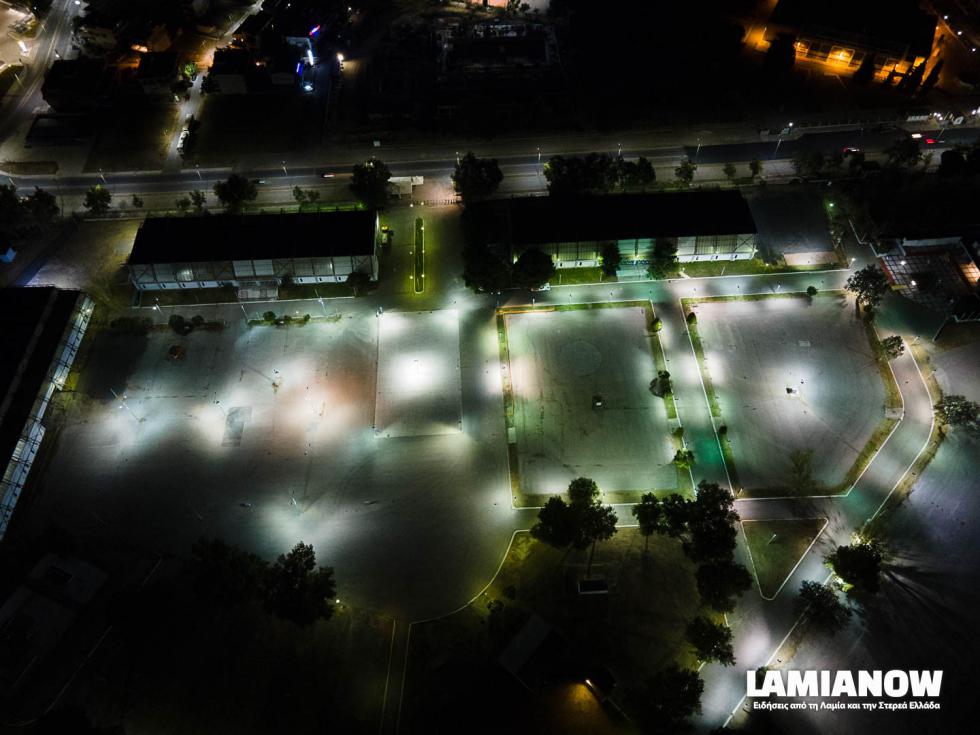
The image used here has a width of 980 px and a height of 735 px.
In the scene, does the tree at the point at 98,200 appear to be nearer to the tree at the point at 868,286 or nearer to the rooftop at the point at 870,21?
the tree at the point at 868,286

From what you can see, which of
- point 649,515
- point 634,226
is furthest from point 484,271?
point 649,515

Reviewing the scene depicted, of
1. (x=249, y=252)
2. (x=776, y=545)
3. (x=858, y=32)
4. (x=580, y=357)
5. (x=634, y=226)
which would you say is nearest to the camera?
(x=776, y=545)

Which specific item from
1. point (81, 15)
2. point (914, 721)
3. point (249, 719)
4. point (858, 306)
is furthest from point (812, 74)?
point (81, 15)

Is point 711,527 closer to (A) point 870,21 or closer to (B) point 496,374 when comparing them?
(B) point 496,374

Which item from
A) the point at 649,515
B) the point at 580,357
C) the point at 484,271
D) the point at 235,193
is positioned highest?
the point at 235,193

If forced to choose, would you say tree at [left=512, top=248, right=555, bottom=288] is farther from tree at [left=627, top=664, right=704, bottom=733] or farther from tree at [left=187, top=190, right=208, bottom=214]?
tree at [left=187, top=190, right=208, bottom=214]

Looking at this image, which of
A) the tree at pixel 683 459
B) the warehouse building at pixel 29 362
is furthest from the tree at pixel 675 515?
the warehouse building at pixel 29 362

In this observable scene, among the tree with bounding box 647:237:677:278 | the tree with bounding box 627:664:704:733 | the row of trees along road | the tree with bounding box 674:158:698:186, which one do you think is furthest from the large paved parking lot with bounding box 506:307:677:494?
the tree with bounding box 674:158:698:186

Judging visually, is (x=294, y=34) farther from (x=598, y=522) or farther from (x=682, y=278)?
(x=598, y=522)

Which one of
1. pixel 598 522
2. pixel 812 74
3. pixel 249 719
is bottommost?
pixel 249 719
